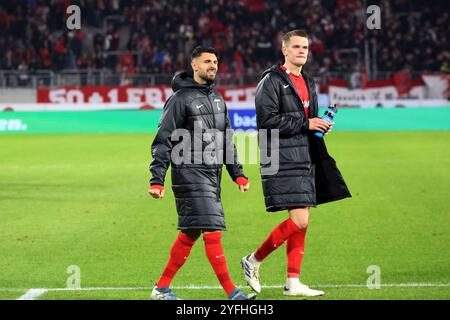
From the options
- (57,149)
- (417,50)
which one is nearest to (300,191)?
(57,149)

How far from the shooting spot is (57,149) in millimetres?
27203

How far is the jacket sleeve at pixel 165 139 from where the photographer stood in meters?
8.03

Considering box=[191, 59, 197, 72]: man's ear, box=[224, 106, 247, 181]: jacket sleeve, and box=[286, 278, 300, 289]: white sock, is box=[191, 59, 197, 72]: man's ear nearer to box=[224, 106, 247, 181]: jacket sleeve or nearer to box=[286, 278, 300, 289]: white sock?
box=[224, 106, 247, 181]: jacket sleeve

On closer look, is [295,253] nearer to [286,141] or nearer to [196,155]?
[286,141]

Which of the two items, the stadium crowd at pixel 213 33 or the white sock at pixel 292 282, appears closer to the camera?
the white sock at pixel 292 282

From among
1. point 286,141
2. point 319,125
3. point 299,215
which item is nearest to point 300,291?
point 299,215

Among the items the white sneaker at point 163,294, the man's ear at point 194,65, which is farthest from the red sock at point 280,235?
the man's ear at point 194,65

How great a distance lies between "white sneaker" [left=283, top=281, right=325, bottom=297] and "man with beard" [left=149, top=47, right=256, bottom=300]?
466 mm

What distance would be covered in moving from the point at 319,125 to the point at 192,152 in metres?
1.08

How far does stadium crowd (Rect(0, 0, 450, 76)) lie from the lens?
1625 inches

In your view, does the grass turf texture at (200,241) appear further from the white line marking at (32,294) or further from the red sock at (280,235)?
the red sock at (280,235)

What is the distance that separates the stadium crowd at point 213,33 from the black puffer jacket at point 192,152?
31263 millimetres

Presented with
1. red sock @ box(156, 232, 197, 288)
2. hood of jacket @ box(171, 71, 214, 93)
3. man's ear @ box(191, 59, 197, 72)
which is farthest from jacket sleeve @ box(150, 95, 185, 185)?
red sock @ box(156, 232, 197, 288)

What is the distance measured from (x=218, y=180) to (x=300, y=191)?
731mm
